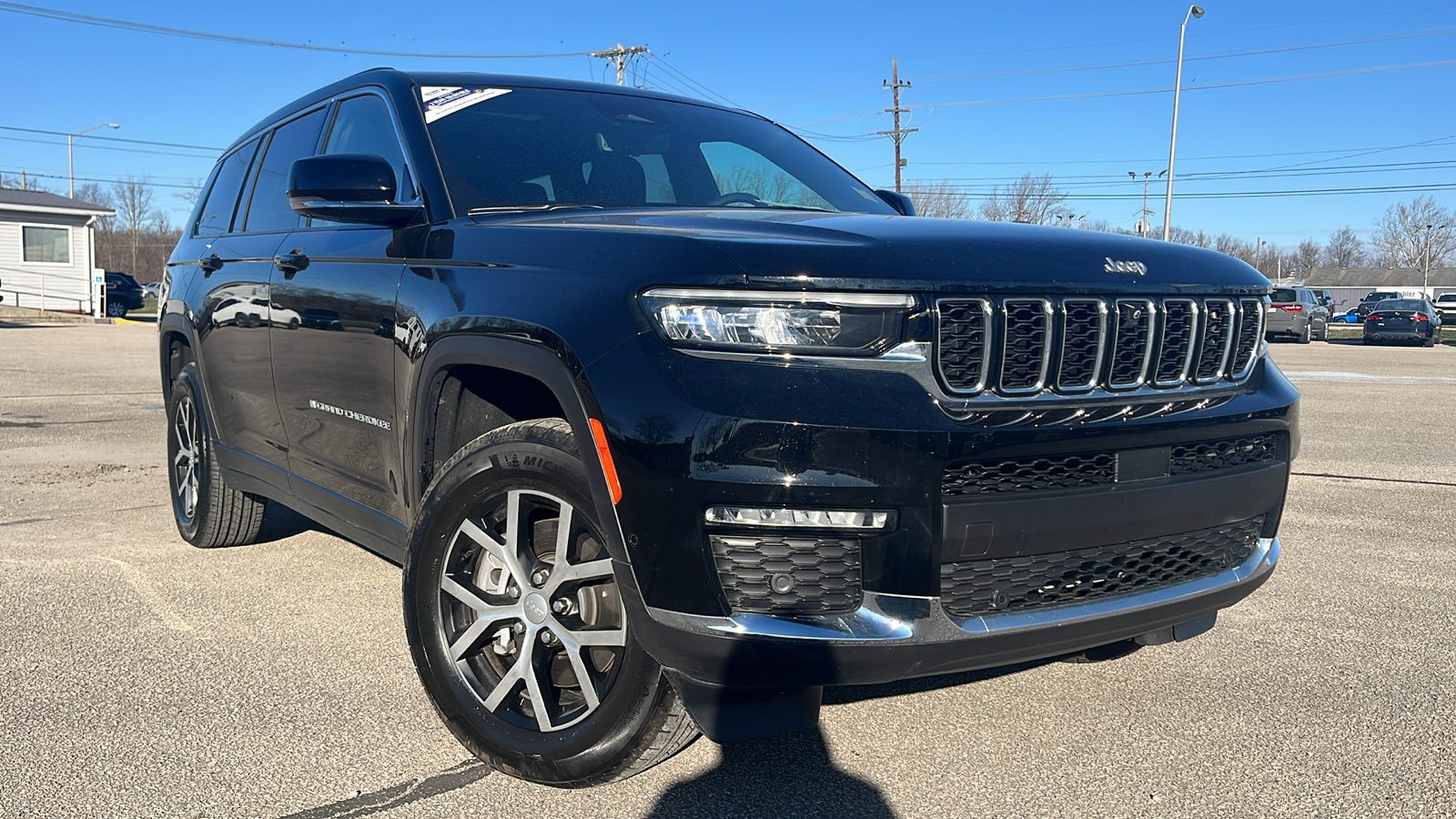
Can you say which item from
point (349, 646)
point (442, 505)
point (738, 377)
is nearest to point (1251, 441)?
point (738, 377)

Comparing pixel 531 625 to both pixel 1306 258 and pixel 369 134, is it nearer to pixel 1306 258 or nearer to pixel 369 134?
pixel 369 134

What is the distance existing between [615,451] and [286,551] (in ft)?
10.7

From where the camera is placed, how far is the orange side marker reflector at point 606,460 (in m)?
2.36

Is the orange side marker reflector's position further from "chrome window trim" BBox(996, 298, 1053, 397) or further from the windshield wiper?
the windshield wiper

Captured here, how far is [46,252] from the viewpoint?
37188 mm

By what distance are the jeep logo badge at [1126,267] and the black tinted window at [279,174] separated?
9.65 feet

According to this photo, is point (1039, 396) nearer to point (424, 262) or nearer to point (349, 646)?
point (424, 262)

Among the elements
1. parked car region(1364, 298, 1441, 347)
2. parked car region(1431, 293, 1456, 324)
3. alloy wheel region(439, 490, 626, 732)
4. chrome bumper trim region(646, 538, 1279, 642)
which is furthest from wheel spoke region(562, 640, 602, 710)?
parked car region(1431, 293, 1456, 324)

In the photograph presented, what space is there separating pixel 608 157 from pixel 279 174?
1658 millimetres

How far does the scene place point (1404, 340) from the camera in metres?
30.7

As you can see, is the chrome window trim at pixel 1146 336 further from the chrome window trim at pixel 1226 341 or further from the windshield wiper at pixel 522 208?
the windshield wiper at pixel 522 208

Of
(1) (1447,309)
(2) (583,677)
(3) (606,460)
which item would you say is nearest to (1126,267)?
(3) (606,460)

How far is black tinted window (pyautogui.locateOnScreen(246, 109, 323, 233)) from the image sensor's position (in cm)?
437

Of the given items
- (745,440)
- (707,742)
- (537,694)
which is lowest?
(707,742)
